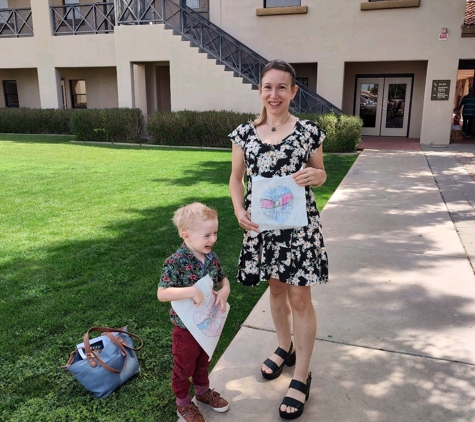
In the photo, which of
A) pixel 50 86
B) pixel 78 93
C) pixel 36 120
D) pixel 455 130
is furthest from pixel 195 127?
pixel 78 93

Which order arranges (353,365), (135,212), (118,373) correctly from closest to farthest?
(118,373)
(353,365)
(135,212)

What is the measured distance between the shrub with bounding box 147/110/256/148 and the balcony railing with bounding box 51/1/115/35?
513 centimetres

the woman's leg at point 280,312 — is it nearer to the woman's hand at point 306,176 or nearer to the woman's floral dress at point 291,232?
the woman's floral dress at point 291,232

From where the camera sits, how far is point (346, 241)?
5.12 m

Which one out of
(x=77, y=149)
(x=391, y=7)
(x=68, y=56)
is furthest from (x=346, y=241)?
(x=68, y=56)

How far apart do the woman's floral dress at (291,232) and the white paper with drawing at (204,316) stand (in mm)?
328

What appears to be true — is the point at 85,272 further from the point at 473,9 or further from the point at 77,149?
the point at 473,9

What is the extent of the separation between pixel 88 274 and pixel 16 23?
1868cm

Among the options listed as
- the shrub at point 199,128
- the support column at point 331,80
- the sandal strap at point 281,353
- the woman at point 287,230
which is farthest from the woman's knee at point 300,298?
the support column at point 331,80

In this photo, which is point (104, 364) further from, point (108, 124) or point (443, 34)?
point (443, 34)

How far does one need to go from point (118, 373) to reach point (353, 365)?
144 centimetres

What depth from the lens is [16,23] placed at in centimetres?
1866

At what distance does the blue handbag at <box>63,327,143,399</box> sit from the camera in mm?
2434

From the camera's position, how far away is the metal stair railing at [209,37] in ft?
46.8
